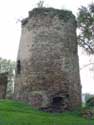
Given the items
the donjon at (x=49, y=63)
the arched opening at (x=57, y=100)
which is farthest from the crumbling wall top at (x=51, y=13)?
the arched opening at (x=57, y=100)

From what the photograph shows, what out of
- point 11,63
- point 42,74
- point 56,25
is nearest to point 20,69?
point 42,74

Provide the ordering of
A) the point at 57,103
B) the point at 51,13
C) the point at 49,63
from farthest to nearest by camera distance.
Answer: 1. the point at 51,13
2. the point at 49,63
3. the point at 57,103

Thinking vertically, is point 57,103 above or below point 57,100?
below

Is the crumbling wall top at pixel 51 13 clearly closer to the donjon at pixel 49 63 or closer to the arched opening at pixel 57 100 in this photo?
the donjon at pixel 49 63

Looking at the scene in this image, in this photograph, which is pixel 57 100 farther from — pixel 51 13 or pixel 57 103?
pixel 51 13

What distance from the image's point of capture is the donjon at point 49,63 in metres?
17.4

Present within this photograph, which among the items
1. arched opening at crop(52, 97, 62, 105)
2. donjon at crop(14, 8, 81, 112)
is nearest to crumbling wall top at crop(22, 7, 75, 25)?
donjon at crop(14, 8, 81, 112)

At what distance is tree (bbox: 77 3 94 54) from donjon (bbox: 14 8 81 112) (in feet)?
2.27

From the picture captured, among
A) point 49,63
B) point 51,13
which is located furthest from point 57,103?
point 51,13

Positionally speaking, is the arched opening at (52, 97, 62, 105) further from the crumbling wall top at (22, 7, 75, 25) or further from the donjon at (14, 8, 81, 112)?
the crumbling wall top at (22, 7, 75, 25)

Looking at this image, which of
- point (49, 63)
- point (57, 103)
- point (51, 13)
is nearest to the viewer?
point (57, 103)

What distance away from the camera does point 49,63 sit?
1783cm

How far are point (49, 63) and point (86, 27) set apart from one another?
361cm

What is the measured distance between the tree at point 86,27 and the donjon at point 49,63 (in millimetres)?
692
